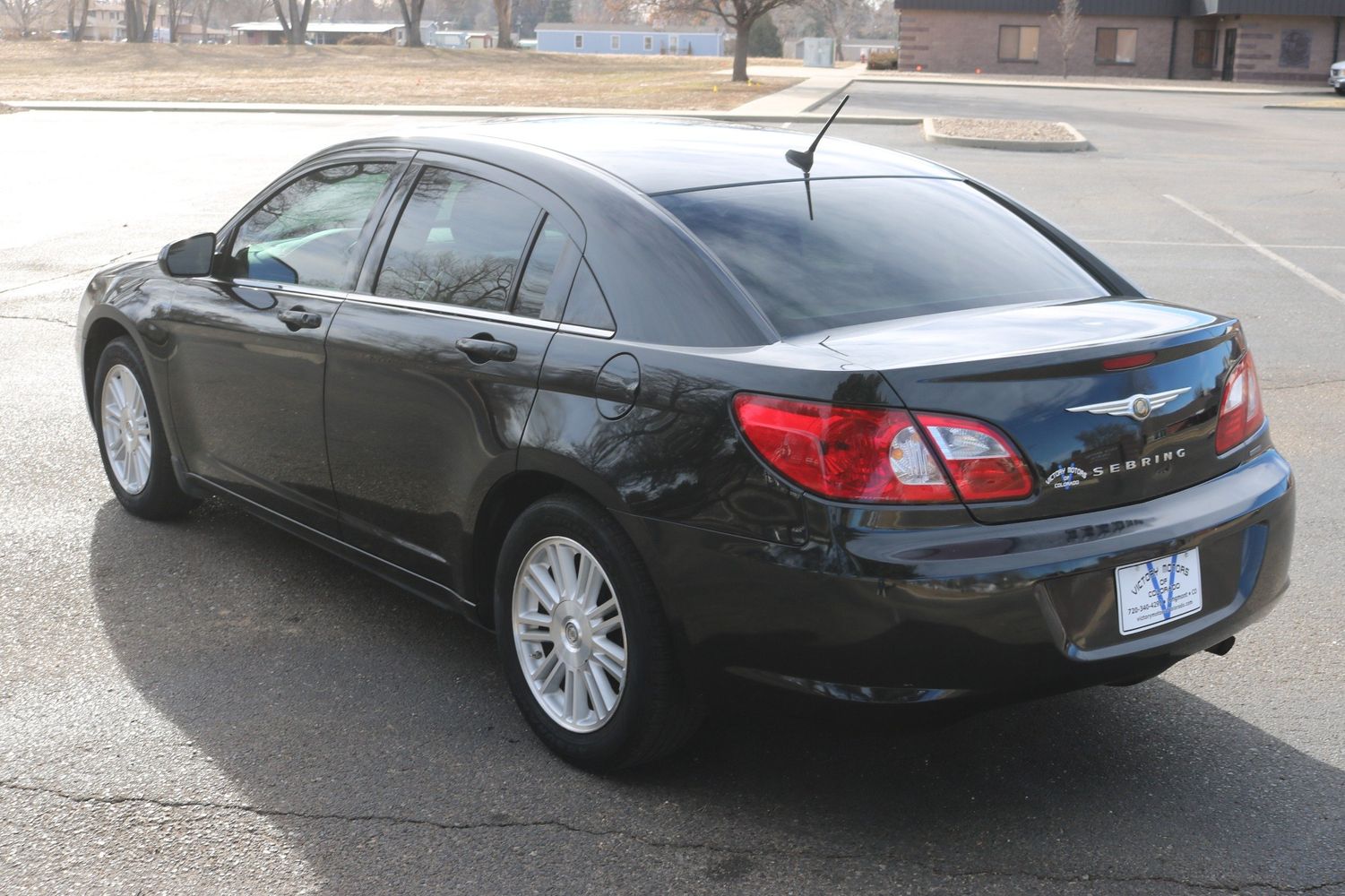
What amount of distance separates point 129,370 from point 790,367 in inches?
132

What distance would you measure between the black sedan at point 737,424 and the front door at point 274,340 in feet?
0.06

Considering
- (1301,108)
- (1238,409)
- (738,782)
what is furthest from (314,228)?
(1301,108)

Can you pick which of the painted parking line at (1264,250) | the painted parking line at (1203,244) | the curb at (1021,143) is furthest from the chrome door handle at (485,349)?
the curb at (1021,143)

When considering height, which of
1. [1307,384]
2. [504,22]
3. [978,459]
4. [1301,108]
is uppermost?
[504,22]

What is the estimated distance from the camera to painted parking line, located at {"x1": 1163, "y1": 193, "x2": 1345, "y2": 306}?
11.6 m

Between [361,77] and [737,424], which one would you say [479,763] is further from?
[361,77]

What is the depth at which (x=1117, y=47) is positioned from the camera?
60.6 meters

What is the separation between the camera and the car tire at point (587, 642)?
135 inches

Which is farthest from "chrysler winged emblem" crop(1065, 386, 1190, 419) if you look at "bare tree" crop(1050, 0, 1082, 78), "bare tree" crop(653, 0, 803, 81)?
"bare tree" crop(1050, 0, 1082, 78)

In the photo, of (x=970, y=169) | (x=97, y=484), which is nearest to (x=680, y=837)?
(x=97, y=484)

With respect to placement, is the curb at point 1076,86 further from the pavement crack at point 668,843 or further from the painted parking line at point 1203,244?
the pavement crack at point 668,843

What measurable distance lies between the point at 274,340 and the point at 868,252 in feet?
6.44

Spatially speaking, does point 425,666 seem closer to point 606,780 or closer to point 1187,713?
point 606,780

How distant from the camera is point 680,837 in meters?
3.37
